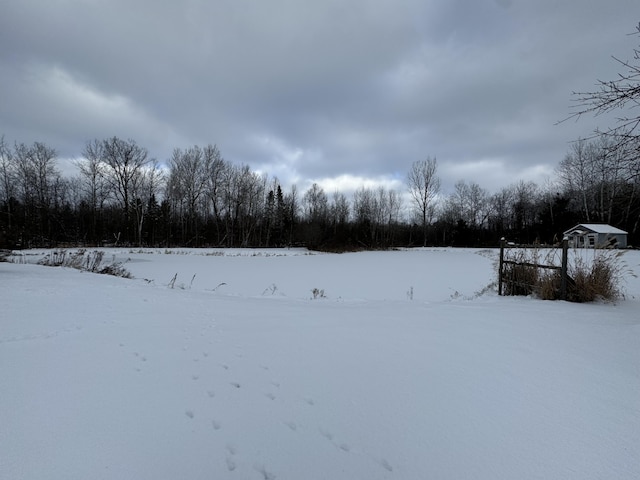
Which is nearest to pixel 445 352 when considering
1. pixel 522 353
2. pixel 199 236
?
pixel 522 353

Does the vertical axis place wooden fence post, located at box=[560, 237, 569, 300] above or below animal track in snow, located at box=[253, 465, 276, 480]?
above

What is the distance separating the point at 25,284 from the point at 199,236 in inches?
1488

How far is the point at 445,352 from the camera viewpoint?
308 centimetres

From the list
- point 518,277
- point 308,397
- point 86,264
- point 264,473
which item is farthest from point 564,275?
point 86,264

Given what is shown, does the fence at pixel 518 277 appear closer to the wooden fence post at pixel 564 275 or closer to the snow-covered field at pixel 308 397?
the wooden fence post at pixel 564 275

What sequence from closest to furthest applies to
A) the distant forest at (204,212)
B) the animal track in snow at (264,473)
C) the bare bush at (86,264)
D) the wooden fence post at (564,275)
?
1. the animal track in snow at (264,473)
2. the wooden fence post at (564,275)
3. the bare bush at (86,264)
4. the distant forest at (204,212)

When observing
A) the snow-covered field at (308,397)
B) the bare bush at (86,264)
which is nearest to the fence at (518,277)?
the snow-covered field at (308,397)

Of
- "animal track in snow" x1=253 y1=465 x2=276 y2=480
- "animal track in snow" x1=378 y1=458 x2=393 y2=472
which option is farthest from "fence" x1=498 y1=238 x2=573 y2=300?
"animal track in snow" x1=253 y1=465 x2=276 y2=480

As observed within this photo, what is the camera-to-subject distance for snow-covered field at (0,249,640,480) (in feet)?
5.10

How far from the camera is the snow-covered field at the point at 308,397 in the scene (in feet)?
5.10

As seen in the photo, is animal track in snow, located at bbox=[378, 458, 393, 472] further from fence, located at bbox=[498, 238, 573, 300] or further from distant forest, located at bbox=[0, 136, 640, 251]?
distant forest, located at bbox=[0, 136, 640, 251]

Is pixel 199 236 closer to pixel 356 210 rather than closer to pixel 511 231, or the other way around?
pixel 356 210

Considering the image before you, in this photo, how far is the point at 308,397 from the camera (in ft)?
7.23

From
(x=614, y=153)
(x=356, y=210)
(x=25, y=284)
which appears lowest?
(x=25, y=284)
